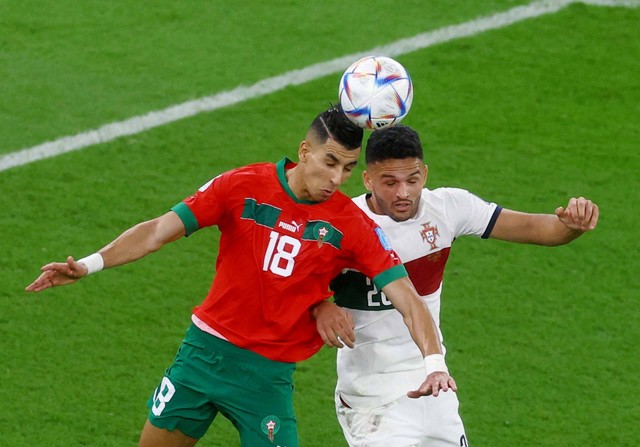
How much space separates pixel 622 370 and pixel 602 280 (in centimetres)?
97

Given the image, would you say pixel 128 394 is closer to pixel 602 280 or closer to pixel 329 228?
pixel 329 228

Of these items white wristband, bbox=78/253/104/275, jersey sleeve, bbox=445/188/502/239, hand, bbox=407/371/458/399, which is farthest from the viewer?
jersey sleeve, bbox=445/188/502/239

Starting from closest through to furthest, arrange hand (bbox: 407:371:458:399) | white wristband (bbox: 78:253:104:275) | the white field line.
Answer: hand (bbox: 407:371:458:399)
white wristband (bbox: 78:253:104:275)
the white field line

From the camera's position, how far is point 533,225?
248 inches

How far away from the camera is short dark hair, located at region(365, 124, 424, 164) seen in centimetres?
605

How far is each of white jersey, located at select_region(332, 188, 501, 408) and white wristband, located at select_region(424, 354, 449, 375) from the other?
662mm

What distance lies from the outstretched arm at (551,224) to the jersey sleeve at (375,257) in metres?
0.65

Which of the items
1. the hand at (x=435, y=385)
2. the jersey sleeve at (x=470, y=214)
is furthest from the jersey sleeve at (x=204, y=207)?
the hand at (x=435, y=385)

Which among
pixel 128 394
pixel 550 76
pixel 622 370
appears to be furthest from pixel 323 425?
pixel 550 76

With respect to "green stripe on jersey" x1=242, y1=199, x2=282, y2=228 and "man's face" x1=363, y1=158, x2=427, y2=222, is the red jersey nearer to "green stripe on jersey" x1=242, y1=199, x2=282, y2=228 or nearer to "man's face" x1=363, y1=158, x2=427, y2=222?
"green stripe on jersey" x1=242, y1=199, x2=282, y2=228

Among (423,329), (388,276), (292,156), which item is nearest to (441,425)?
(423,329)

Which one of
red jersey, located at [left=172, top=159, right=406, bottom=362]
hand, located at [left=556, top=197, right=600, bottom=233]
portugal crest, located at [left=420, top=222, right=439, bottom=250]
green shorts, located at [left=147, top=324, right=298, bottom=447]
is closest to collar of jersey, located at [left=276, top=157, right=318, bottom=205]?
red jersey, located at [left=172, top=159, right=406, bottom=362]

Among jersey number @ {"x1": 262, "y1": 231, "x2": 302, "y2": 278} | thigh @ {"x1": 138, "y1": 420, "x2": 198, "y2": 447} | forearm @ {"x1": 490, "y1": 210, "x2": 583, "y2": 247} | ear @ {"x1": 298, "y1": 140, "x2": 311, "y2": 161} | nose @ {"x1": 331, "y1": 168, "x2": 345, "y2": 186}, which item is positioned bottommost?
thigh @ {"x1": 138, "y1": 420, "x2": 198, "y2": 447}

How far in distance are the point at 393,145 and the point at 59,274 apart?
5.01 ft
